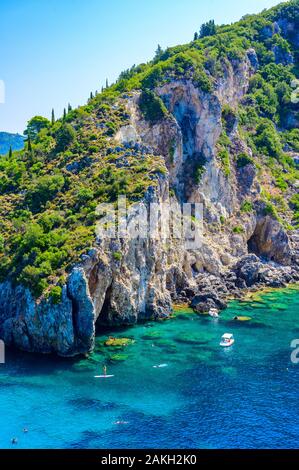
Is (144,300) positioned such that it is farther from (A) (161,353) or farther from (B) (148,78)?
(B) (148,78)

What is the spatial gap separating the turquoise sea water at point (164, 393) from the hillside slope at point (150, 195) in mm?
5901

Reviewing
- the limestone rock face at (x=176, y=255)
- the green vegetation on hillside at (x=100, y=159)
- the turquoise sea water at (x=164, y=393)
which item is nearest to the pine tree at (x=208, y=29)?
the green vegetation on hillside at (x=100, y=159)

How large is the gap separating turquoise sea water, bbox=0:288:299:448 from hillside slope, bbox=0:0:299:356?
19.4ft

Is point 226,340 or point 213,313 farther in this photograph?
point 213,313

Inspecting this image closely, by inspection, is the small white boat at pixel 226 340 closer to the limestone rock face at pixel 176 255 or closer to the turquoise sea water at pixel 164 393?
the turquoise sea water at pixel 164 393

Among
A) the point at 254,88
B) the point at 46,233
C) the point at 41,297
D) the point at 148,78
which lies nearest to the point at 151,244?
the point at 46,233

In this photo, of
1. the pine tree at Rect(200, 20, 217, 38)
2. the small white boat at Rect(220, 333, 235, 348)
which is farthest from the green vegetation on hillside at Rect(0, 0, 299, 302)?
the small white boat at Rect(220, 333, 235, 348)

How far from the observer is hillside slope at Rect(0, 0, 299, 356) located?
68188mm

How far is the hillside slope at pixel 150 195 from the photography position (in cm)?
6819

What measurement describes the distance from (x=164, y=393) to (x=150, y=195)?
3366 centimetres

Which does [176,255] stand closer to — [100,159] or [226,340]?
[100,159]

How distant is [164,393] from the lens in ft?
182

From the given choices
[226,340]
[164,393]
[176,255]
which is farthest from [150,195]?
[164,393]

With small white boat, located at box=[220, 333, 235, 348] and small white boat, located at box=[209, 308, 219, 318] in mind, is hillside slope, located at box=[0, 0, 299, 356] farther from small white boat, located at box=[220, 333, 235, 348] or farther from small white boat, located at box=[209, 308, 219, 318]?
small white boat, located at box=[220, 333, 235, 348]
